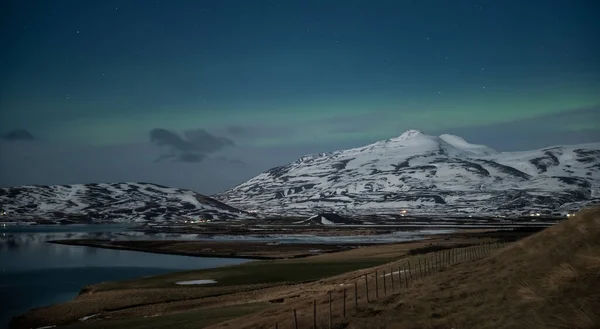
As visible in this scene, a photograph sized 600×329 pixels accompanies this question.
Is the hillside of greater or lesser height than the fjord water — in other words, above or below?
above

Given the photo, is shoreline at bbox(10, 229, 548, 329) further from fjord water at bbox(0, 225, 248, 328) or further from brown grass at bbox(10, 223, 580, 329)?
fjord water at bbox(0, 225, 248, 328)

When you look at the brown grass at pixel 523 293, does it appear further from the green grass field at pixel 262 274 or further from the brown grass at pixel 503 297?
the green grass field at pixel 262 274

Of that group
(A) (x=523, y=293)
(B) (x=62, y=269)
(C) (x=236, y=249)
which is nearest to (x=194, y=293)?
(A) (x=523, y=293)

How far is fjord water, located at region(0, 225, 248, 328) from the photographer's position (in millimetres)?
56156

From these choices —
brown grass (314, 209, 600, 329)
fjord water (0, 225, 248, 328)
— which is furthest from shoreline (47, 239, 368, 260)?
brown grass (314, 209, 600, 329)

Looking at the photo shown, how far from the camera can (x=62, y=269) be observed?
274 feet

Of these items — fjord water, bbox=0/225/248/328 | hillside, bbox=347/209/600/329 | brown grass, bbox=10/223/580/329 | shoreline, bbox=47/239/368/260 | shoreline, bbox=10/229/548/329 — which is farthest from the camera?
shoreline, bbox=47/239/368/260

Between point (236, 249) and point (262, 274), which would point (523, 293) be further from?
point (236, 249)

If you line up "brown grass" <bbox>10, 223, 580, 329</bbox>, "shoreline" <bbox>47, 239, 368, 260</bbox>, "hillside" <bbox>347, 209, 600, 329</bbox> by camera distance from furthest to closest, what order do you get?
"shoreline" <bbox>47, 239, 368, 260</bbox> → "brown grass" <bbox>10, 223, 580, 329</bbox> → "hillside" <bbox>347, 209, 600, 329</bbox>

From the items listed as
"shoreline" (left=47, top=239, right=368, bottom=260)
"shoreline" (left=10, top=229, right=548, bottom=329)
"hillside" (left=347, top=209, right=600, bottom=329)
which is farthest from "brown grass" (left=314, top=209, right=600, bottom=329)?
"shoreline" (left=47, top=239, right=368, bottom=260)

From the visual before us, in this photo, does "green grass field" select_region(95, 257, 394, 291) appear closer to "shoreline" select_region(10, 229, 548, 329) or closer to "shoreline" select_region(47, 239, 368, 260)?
"shoreline" select_region(10, 229, 548, 329)

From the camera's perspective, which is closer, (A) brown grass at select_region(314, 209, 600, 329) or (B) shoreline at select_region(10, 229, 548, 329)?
(A) brown grass at select_region(314, 209, 600, 329)

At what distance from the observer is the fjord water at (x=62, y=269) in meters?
56.2

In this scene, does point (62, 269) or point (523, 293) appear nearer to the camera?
point (523, 293)
